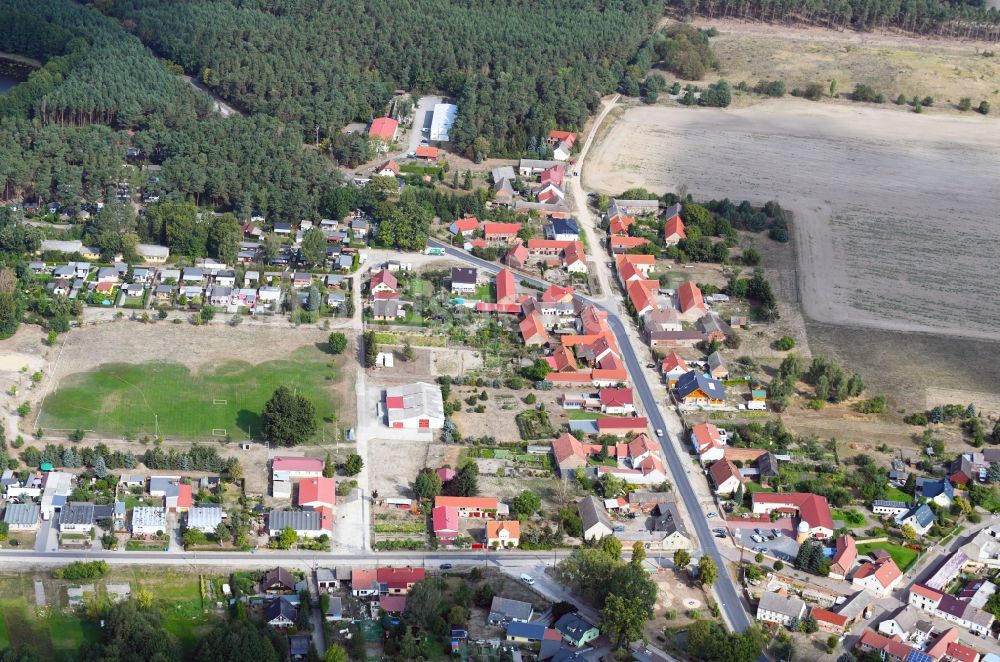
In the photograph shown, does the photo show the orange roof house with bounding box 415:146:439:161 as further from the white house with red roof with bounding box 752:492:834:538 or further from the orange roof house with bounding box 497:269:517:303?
the white house with red roof with bounding box 752:492:834:538

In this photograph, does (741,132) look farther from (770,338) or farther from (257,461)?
(257,461)

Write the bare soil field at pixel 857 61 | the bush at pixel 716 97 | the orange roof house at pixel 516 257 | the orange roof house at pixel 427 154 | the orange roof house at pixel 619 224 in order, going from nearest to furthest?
the orange roof house at pixel 516 257 < the orange roof house at pixel 619 224 < the orange roof house at pixel 427 154 < the bush at pixel 716 97 < the bare soil field at pixel 857 61

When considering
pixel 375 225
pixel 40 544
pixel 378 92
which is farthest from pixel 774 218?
pixel 40 544

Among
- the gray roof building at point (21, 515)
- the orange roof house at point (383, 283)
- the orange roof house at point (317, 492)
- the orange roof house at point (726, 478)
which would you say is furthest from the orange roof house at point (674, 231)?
the gray roof building at point (21, 515)

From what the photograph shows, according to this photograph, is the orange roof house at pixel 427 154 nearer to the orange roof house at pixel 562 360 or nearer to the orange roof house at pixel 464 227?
the orange roof house at pixel 464 227

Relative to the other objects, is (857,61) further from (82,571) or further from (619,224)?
(82,571)
